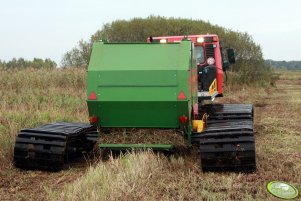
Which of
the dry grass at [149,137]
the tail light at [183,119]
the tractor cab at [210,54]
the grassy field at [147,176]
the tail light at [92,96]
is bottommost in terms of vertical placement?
the grassy field at [147,176]

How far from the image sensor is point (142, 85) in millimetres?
7129

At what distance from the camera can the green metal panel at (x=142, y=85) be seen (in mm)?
7059

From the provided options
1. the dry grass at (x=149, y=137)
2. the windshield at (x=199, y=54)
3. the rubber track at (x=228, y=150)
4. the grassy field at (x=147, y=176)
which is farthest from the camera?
the windshield at (x=199, y=54)

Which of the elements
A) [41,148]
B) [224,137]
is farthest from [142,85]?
[41,148]

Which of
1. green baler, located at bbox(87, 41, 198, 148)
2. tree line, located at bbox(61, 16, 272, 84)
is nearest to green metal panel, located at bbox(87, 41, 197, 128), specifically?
green baler, located at bbox(87, 41, 198, 148)

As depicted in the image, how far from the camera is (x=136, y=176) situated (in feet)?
19.1

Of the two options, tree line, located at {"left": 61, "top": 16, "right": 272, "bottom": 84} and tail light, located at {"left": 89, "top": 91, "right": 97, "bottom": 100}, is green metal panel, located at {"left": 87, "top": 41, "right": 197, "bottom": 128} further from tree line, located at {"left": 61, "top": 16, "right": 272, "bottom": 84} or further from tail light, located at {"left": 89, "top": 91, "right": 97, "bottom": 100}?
tree line, located at {"left": 61, "top": 16, "right": 272, "bottom": 84}

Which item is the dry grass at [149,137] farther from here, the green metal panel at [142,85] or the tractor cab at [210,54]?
the tractor cab at [210,54]

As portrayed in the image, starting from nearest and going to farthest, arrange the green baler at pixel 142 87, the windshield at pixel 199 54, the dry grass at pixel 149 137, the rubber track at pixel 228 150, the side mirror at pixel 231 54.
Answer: the rubber track at pixel 228 150 → the green baler at pixel 142 87 → the dry grass at pixel 149 137 → the side mirror at pixel 231 54 → the windshield at pixel 199 54

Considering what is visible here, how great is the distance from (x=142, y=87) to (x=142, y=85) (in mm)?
31

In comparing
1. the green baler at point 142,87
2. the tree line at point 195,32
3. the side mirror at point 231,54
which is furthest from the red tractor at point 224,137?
the tree line at point 195,32

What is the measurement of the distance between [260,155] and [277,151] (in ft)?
1.95

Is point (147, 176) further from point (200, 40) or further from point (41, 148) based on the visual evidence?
point (200, 40)

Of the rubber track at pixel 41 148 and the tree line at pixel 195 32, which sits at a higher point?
the tree line at pixel 195 32
